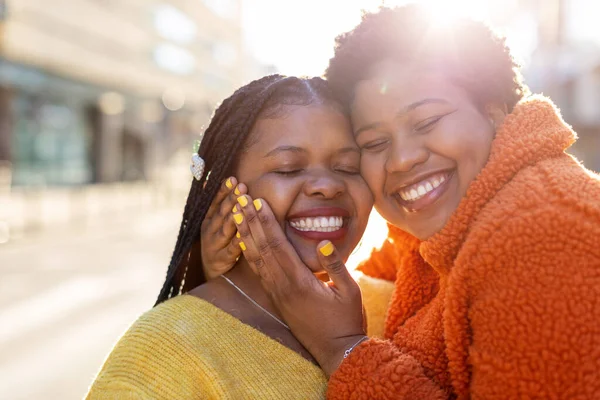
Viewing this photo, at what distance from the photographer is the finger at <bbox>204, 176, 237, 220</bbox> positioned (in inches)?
90.3

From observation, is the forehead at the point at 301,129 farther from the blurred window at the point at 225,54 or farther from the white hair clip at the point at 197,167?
the blurred window at the point at 225,54

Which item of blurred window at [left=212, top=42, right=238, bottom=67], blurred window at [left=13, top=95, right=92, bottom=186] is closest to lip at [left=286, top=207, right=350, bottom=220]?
blurred window at [left=13, top=95, right=92, bottom=186]

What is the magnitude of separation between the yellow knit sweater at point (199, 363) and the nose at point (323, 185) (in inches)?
20.5

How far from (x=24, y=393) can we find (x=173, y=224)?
1461 centimetres

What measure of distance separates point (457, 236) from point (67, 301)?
8.58m

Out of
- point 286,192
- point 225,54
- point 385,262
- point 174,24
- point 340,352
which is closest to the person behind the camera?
point 340,352

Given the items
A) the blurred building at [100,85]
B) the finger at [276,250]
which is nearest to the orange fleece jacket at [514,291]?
the finger at [276,250]

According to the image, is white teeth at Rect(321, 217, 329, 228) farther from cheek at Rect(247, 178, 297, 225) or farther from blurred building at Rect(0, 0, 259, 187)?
blurred building at Rect(0, 0, 259, 187)

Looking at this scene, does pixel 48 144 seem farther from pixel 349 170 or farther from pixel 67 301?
pixel 349 170

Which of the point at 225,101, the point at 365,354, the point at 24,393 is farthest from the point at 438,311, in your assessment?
the point at 24,393

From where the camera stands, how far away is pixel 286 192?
2.23 m

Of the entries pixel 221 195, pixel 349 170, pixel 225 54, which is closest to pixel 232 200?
pixel 221 195

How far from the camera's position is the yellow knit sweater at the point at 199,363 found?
1.84 m

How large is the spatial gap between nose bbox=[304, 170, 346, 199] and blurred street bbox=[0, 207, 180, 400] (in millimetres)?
4261
